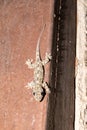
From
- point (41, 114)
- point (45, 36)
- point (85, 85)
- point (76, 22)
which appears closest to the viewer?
point (41, 114)

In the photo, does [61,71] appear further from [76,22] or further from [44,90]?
[76,22]

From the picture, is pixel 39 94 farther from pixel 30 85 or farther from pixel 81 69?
pixel 81 69

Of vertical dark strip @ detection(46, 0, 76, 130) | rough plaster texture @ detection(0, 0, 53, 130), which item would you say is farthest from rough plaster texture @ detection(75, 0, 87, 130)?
rough plaster texture @ detection(0, 0, 53, 130)

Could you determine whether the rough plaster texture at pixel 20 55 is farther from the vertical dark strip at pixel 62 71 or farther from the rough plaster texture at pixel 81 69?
the rough plaster texture at pixel 81 69

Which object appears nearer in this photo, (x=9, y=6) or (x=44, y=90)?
(x=44, y=90)

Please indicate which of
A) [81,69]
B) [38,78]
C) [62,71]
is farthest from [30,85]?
[81,69]

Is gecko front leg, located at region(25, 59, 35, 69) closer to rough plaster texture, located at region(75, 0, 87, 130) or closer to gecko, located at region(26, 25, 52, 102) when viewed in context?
gecko, located at region(26, 25, 52, 102)

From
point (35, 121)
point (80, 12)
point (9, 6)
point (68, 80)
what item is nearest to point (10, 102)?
point (35, 121)
